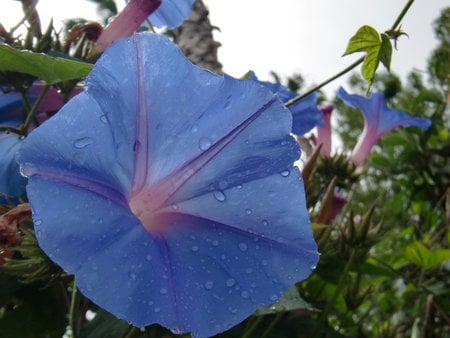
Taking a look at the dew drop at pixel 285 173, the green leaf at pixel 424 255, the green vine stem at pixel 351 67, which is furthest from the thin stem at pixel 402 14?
the green leaf at pixel 424 255

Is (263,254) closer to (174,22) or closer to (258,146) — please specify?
(258,146)

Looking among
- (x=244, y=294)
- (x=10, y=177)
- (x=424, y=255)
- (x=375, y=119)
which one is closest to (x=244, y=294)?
(x=244, y=294)

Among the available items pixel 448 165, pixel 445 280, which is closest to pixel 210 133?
pixel 445 280

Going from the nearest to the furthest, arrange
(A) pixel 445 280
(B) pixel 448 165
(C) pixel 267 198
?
(C) pixel 267 198, (A) pixel 445 280, (B) pixel 448 165

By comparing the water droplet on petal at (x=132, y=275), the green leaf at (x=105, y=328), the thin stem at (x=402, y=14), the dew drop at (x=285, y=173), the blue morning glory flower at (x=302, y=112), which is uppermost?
the thin stem at (x=402, y=14)

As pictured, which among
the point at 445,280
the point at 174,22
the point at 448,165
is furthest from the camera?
the point at 448,165

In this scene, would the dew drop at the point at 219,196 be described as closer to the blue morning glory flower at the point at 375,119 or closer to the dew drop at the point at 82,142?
the dew drop at the point at 82,142

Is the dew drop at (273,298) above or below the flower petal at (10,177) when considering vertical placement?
below

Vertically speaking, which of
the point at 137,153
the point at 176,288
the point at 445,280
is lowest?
the point at 445,280
